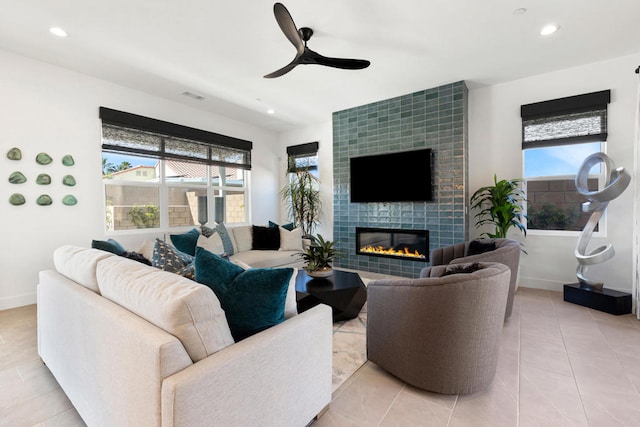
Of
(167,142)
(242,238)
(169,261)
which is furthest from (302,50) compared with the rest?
(167,142)

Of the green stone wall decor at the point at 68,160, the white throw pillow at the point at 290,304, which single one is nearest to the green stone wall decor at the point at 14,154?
the green stone wall decor at the point at 68,160

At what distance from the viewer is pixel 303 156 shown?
19.8 ft

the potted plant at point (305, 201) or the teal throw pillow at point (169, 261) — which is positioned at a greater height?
the potted plant at point (305, 201)

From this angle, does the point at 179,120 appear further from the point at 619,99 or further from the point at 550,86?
the point at 619,99

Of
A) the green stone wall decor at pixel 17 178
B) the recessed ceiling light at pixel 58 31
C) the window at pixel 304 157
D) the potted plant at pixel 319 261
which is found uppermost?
the recessed ceiling light at pixel 58 31

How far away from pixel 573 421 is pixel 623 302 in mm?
2266

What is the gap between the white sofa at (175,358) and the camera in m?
0.94

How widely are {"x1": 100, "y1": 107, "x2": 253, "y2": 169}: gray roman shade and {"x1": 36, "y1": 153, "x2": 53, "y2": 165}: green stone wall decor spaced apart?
0.60 metres

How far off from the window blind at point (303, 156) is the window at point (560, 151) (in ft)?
11.3

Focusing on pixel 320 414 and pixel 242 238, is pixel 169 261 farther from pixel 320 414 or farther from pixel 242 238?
pixel 242 238

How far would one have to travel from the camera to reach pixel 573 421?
A: 1.48 m

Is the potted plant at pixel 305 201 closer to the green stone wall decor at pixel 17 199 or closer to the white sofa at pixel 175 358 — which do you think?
the green stone wall decor at pixel 17 199

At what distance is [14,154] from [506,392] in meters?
4.93

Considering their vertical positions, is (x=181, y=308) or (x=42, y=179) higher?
(x=42, y=179)
